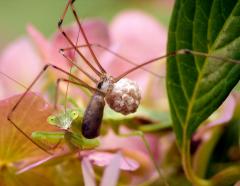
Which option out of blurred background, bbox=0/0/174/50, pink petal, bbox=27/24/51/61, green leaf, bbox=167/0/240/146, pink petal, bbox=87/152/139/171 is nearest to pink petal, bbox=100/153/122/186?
pink petal, bbox=87/152/139/171

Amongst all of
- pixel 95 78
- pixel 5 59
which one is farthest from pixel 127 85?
pixel 5 59

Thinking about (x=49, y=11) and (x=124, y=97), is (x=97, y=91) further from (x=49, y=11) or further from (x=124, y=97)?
(x=49, y=11)

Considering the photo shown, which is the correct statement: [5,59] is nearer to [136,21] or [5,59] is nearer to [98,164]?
[136,21]

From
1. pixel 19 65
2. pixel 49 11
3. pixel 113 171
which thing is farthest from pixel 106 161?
pixel 49 11

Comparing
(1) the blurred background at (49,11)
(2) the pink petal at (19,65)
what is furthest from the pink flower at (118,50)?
(1) the blurred background at (49,11)

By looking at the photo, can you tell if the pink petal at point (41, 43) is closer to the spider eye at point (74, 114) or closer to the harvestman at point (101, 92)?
the harvestman at point (101, 92)

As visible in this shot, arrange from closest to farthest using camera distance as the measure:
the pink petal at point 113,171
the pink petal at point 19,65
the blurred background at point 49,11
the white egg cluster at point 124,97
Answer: the pink petal at point 113,171 < the white egg cluster at point 124,97 < the pink petal at point 19,65 < the blurred background at point 49,11
